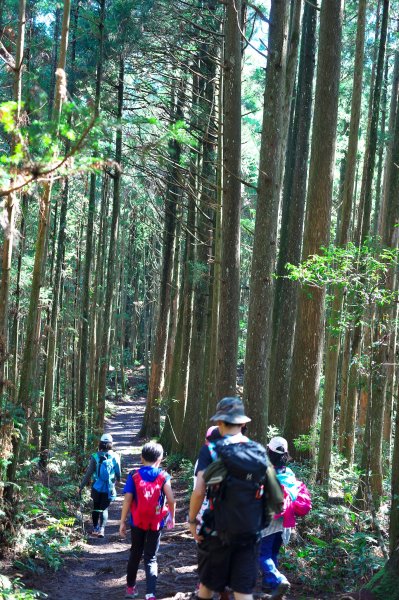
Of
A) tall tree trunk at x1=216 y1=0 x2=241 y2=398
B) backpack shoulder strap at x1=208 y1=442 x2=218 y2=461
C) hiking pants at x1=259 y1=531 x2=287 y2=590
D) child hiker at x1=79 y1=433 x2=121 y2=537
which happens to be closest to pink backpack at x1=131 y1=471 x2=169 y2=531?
hiking pants at x1=259 y1=531 x2=287 y2=590

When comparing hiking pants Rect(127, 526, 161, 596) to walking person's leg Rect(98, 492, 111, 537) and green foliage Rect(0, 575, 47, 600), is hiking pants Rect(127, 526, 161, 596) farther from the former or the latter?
walking person's leg Rect(98, 492, 111, 537)

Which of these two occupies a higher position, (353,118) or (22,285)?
(353,118)

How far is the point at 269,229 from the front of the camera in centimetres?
909

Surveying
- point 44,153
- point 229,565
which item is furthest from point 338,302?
point 44,153

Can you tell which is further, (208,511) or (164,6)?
(164,6)

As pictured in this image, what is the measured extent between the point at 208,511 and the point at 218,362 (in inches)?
222

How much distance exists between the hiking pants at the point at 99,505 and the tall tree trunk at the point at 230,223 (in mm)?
2623

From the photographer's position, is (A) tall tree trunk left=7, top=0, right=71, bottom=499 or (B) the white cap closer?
(B) the white cap

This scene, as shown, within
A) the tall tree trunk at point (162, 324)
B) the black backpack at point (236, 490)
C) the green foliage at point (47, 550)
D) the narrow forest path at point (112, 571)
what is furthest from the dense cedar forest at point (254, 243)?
the black backpack at point (236, 490)

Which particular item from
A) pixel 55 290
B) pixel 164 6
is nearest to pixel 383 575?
pixel 55 290

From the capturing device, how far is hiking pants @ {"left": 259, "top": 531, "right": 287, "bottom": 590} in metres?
6.19

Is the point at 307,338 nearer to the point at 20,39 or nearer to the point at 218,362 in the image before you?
the point at 218,362

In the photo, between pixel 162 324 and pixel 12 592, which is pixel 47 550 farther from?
pixel 162 324

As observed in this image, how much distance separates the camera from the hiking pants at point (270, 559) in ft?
20.3
